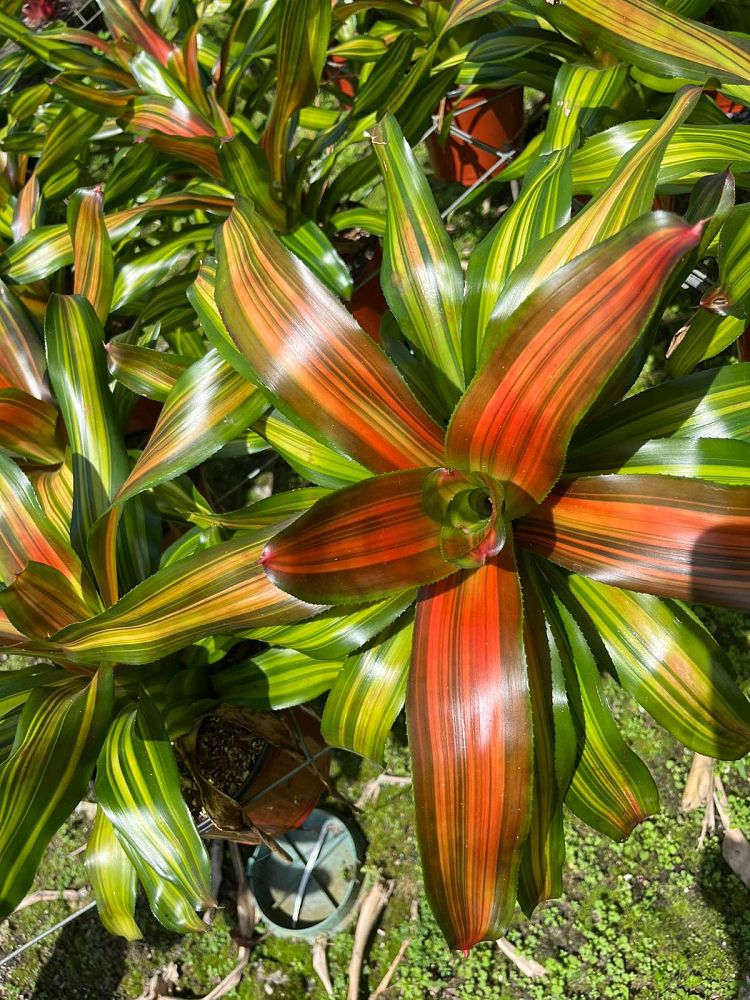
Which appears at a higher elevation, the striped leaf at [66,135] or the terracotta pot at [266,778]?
the striped leaf at [66,135]

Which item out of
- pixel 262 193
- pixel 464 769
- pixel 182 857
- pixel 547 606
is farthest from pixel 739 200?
pixel 182 857

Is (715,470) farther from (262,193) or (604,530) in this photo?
(262,193)

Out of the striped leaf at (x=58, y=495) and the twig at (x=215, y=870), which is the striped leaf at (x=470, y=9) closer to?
the striped leaf at (x=58, y=495)

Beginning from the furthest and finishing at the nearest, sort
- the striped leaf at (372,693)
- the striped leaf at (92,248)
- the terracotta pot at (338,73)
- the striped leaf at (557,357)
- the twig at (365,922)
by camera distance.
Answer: the terracotta pot at (338,73) → the twig at (365,922) → the striped leaf at (92,248) → the striped leaf at (372,693) → the striped leaf at (557,357)

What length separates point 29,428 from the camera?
5.58ft

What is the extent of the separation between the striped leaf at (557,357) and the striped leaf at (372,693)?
14.2 inches

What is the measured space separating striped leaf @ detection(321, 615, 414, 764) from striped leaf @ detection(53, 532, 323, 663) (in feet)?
0.65

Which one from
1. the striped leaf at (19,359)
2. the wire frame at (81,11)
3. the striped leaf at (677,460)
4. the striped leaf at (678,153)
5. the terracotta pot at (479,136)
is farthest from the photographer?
the wire frame at (81,11)

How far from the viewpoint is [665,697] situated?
43.3 inches

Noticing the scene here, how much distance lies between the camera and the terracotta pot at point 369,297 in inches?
74.9

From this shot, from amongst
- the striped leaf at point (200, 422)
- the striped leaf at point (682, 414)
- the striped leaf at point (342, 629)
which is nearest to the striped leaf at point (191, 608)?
the striped leaf at point (342, 629)

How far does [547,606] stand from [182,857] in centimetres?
68

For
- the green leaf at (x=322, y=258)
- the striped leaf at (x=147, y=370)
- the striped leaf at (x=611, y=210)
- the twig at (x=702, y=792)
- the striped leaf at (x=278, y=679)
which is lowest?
the twig at (x=702, y=792)

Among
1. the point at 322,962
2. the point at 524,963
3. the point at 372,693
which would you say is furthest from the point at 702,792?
the point at 372,693
